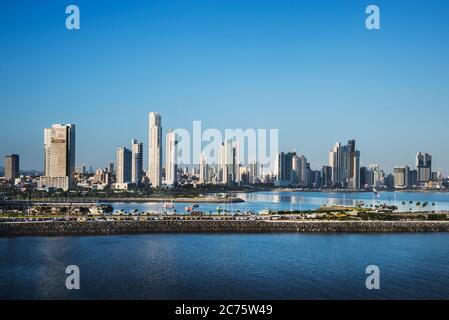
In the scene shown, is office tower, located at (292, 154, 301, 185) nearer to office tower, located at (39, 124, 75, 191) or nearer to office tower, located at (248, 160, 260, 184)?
office tower, located at (248, 160, 260, 184)

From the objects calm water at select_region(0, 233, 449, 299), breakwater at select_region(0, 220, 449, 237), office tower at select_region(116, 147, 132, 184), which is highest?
office tower at select_region(116, 147, 132, 184)

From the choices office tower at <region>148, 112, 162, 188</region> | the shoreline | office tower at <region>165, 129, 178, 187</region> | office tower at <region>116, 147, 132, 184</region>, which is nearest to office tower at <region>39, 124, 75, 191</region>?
the shoreline

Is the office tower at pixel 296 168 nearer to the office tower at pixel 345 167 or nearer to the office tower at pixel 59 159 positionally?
the office tower at pixel 345 167

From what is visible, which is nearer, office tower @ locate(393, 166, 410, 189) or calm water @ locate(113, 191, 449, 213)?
calm water @ locate(113, 191, 449, 213)

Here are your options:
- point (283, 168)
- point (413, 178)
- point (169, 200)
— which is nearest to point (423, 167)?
point (413, 178)
